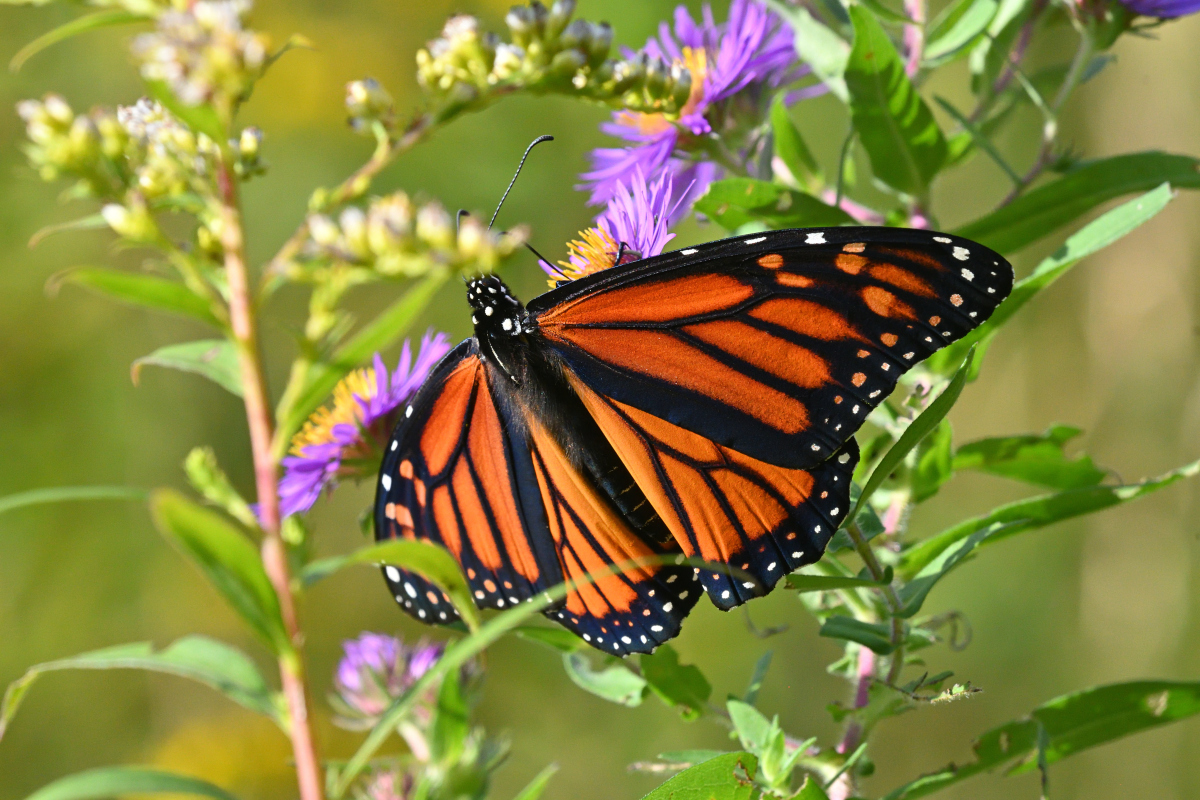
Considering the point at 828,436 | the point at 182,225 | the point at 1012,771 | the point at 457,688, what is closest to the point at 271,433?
the point at 457,688

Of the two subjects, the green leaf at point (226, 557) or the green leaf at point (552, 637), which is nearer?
the green leaf at point (226, 557)

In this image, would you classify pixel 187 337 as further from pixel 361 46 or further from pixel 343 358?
pixel 343 358

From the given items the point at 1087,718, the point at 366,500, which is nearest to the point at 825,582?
the point at 1087,718

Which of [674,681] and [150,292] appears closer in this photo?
[150,292]

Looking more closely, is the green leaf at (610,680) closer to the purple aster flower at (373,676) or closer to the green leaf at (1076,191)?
the purple aster flower at (373,676)

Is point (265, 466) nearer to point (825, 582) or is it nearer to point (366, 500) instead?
point (825, 582)

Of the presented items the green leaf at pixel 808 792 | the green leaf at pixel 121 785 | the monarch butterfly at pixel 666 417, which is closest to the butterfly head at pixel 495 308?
the monarch butterfly at pixel 666 417
